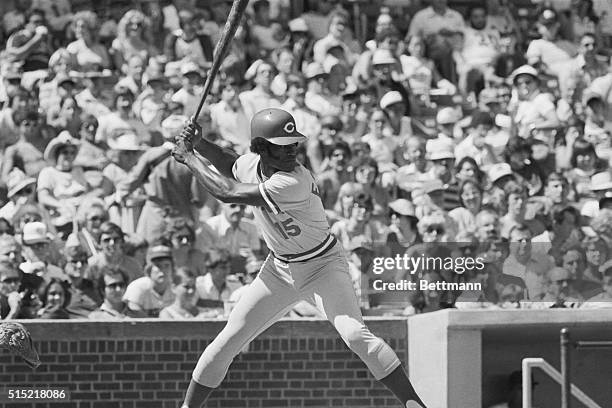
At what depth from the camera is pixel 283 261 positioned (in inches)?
260

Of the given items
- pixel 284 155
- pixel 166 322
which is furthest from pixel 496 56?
pixel 284 155

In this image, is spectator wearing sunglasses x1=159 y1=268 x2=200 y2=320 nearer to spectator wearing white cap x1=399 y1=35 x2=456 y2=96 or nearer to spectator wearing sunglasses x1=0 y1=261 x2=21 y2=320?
spectator wearing sunglasses x1=0 y1=261 x2=21 y2=320

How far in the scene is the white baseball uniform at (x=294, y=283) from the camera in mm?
6395

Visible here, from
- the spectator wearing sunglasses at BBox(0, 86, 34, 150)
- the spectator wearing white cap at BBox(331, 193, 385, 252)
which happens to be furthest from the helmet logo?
the spectator wearing sunglasses at BBox(0, 86, 34, 150)

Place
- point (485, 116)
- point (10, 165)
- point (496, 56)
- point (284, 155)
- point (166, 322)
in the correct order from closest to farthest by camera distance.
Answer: point (284, 155)
point (166, 322)
point (10, 165)
point (485, 116)
point (496, 56)

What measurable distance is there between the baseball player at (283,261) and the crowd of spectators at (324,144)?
159 cm

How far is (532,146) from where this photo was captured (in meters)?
11.5

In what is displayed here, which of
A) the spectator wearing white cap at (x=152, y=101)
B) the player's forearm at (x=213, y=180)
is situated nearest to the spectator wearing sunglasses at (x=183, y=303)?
the player's forearm at (x=213, y=180)

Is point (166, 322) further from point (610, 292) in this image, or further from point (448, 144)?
point (448, 144)

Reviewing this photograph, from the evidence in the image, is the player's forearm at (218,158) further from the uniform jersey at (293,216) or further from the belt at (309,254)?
the belt at (309,254)

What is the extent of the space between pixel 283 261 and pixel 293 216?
228 mm

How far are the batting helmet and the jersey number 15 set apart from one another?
1.29 ft

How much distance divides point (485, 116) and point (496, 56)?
104 cm

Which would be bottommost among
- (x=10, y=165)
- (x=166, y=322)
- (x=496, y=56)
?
(x=166, y=322)
